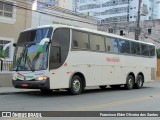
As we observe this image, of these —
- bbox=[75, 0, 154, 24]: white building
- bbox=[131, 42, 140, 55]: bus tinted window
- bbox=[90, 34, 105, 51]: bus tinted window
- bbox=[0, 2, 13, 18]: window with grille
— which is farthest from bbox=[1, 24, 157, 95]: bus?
bbox=[75, 0, 154, 24]: white building

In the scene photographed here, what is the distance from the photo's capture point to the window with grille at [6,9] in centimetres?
2438

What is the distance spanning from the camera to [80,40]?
55.8 ft

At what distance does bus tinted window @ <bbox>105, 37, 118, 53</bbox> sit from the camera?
19.5 m

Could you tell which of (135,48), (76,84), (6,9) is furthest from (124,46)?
(6,9)

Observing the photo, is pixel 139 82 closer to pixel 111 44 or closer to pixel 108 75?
A: pixel 108 75

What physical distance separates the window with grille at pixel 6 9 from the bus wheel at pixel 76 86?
10198 mm

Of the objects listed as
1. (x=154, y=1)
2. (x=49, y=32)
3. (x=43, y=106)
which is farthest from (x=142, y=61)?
(x=154, y=1)

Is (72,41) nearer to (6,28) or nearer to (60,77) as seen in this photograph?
(60,77)

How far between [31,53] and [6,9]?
34.5 ft

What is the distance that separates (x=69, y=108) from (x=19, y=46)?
5.80 m

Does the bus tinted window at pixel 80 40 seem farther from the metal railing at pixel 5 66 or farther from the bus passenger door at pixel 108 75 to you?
the metal railing at pixel 5 66

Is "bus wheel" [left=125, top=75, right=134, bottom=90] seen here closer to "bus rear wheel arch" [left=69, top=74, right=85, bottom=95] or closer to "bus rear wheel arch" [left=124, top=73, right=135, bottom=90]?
"bus rear wheel arch" [left=124, top=73, right=135, bottom=90]

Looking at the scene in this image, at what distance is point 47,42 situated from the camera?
588 inches

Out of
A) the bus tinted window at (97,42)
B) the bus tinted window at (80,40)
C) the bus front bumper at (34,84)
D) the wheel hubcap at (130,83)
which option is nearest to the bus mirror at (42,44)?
the bus front bumper at (34,84)
